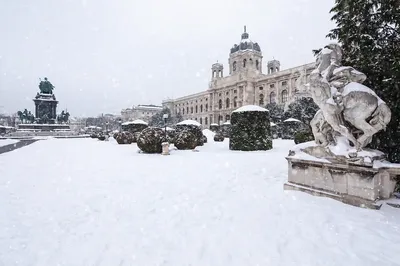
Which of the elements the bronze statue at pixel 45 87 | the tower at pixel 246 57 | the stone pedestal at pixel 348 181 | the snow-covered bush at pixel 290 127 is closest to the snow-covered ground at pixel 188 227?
the stone pedestal at pixel 348 181

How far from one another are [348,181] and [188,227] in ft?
8.72

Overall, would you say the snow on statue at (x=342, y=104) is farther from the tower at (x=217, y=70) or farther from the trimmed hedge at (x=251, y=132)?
the tower at (x=217, y=70)

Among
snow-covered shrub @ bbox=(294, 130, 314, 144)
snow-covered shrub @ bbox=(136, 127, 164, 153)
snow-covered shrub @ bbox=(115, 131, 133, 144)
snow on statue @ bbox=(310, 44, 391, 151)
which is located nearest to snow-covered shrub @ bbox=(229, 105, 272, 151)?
snow-covered shrub @ bbox=(294, 130, 314, 144)

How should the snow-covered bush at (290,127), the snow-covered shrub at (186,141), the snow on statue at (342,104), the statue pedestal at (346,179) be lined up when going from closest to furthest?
the statue pedestal at (346,179) → the snow on statue at (342,104) → the snow-covered shrub at (186,141) → the snow-covered bush at (290,127)

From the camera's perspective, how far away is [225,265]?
7.16 ft

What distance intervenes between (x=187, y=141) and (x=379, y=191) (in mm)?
10049

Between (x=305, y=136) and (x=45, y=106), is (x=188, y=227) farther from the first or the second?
(x=45, y=106)

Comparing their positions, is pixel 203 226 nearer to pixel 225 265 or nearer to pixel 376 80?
pixel 225 265

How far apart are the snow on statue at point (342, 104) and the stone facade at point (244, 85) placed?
43.5 meters

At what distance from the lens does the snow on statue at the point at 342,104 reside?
3.61 metres

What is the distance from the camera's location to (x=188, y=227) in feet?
9.78

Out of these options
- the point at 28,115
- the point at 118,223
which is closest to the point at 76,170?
the point at 118,223

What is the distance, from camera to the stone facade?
48719 mm

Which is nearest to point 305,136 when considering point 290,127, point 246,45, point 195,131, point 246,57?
point 195,131
